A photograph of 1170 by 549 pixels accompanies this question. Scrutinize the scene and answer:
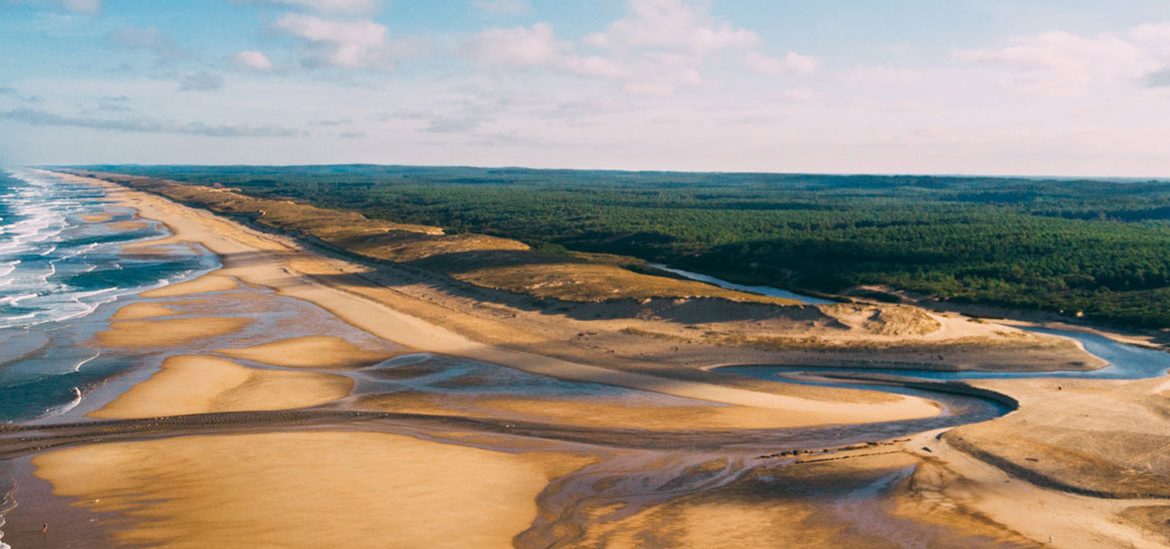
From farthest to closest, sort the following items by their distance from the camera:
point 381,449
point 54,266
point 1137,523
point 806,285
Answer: point 54,266
point 806,285
point 381,449
point 1137,523

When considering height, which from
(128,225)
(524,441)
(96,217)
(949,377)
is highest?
(96,217)

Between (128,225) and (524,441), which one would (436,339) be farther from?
(128,225)

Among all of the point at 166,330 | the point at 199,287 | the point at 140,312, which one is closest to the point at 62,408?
the point at 166,330

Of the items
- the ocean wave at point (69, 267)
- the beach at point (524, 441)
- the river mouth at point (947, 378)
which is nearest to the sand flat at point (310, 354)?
the beach at point (524, 441)

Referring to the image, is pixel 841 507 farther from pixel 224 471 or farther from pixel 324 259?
pixel 324 259

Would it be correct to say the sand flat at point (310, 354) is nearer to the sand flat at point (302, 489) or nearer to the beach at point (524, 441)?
the beach at point (524, 441)

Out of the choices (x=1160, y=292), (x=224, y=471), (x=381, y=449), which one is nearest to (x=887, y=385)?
(x=381, y=449)
